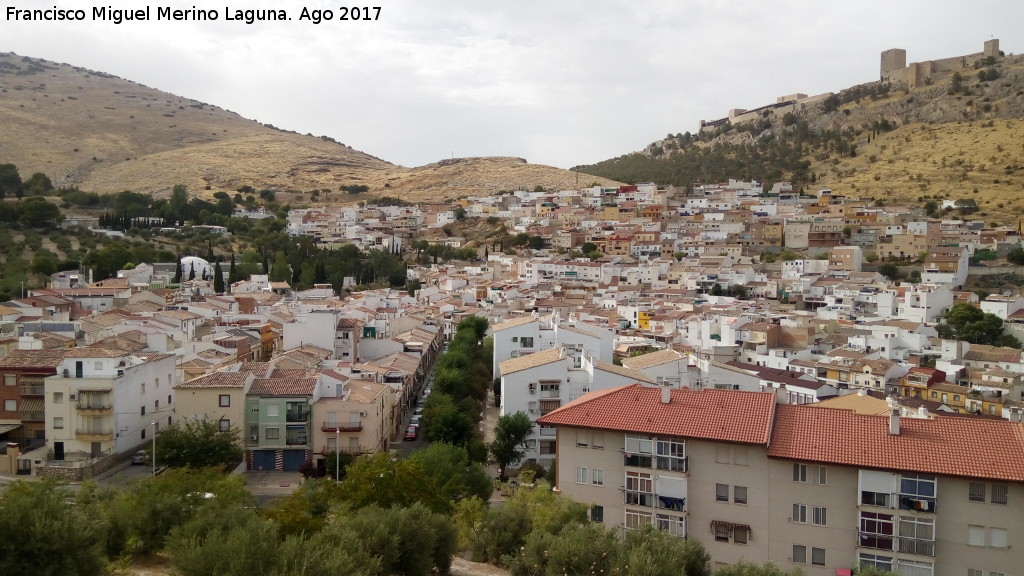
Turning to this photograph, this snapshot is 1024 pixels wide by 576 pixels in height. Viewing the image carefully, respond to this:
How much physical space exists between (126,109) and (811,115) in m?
110

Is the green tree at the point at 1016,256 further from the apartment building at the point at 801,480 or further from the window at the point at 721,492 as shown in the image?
the window at the point at 721,492

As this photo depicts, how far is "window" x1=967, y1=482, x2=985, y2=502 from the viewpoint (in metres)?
12.9

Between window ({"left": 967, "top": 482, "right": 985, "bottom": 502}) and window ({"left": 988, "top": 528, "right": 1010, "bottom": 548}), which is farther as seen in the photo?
window ({"left": 967, "top": 482, "right": 985, "bottom": 502})

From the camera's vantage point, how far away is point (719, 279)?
192 ft

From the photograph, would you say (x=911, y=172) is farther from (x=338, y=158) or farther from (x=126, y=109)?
(x=126, y=109)

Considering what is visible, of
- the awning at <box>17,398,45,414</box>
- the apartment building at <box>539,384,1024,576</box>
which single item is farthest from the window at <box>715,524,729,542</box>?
the awning at <box>17,398,45,414</box>

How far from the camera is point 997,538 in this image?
507 inches

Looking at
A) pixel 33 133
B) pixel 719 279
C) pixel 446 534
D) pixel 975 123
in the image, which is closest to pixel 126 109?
pixel 33 133

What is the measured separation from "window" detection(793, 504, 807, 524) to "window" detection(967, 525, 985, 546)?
8.00 feet

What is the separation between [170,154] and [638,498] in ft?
379

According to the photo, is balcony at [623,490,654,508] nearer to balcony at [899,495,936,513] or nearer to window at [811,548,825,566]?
window at [811,548,825,566]

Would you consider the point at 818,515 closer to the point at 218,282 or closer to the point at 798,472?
the point at 798,472

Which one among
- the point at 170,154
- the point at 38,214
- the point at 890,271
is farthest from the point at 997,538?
the point at 170,154

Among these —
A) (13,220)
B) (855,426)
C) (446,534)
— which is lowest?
(446,534)
